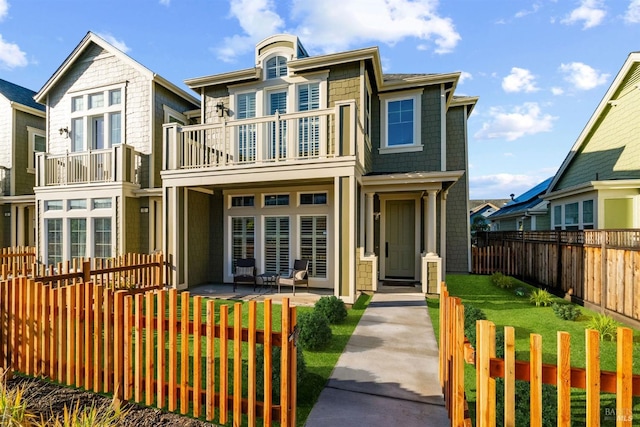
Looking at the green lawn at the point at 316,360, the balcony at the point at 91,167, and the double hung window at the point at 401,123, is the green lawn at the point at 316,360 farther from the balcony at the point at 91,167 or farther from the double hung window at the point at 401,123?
the balcony at the point at 91,167

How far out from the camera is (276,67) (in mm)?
9719

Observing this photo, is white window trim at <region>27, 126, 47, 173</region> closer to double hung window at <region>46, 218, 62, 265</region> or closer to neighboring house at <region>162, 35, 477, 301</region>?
double hung window at <region>46, 218, 62, 265</region>

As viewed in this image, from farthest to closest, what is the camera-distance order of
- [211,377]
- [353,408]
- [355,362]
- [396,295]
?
[396,295]
[355,362]
[353,408]
[211,377]

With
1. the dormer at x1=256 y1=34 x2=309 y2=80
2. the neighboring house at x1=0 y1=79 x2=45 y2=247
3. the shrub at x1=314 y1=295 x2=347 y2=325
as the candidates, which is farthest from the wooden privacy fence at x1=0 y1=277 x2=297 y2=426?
the neighboring house at x1=0 y1=79 x2=45 y2=247

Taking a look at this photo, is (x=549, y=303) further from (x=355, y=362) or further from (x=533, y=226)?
(x=533, y=226)

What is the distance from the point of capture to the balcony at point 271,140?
7.33m

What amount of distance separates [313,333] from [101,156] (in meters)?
10.3

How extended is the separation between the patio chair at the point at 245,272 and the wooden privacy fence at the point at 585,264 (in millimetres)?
8277

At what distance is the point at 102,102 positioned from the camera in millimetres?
11625

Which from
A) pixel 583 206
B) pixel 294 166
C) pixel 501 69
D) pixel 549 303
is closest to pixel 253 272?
pixel 294 166

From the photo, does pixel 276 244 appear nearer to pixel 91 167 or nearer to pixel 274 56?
pixel 274 56

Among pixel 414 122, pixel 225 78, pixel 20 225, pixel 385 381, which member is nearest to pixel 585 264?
pixel 414 122

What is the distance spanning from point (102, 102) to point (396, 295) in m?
12.7

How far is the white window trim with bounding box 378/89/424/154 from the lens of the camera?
9844 mm
